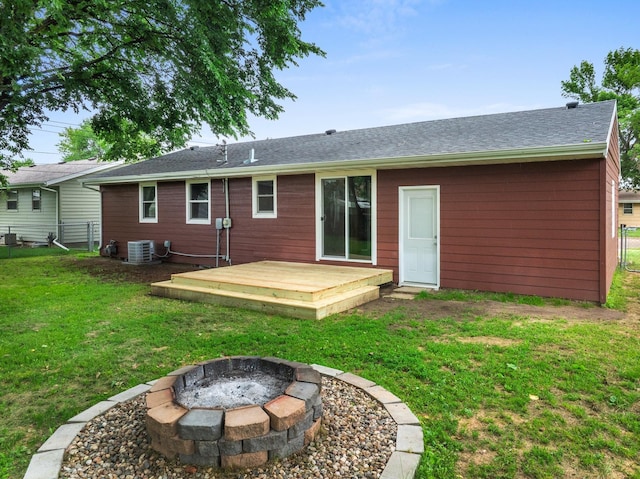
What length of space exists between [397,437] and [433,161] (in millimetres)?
5371

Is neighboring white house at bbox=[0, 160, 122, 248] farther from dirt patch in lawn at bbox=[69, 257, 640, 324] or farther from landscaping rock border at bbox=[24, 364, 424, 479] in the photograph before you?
landscaping rock border at bbox=[24, 364, 424, 479]

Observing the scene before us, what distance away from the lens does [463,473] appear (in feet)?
6.94

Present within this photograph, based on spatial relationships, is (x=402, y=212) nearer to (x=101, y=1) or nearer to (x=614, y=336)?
(x=614, y=336)

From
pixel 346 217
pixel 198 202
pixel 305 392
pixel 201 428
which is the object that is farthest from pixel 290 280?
pixel 198 202

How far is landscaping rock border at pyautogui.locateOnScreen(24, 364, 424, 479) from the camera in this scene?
2.05 metres

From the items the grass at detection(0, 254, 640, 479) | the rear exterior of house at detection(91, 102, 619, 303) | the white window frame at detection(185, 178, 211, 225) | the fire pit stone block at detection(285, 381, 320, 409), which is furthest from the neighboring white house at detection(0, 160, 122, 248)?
the fire pit stone block at detection(285, 381, 320, 409)

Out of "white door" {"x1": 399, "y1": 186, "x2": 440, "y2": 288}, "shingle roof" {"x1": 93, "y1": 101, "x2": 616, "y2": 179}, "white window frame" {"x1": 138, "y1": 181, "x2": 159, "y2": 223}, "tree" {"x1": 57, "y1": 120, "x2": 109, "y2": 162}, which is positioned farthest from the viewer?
"tree" {"x1": 57, "y1": 120, "x2": 109, "y2": 162}

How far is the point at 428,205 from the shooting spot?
24.2 feet

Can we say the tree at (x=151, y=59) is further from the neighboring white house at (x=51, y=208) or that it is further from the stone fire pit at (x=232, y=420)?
the neighboring white house at (x=51, y=208)

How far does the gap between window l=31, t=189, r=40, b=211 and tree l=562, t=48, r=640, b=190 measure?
30195mm

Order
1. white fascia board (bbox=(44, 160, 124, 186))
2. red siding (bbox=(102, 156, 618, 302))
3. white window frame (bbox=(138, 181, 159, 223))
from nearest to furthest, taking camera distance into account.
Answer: red siding (bbox=(102, 156, 618, 302)) < white window frame (bbox=(138, 181, 159, 223)) < white fascia board (bbox=(44, 160, 124, 186))

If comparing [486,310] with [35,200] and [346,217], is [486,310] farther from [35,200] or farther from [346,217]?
[35,200]

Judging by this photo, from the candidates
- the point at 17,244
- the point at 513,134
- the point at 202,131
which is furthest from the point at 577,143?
the point at 17,244

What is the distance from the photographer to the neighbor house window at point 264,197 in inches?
366
